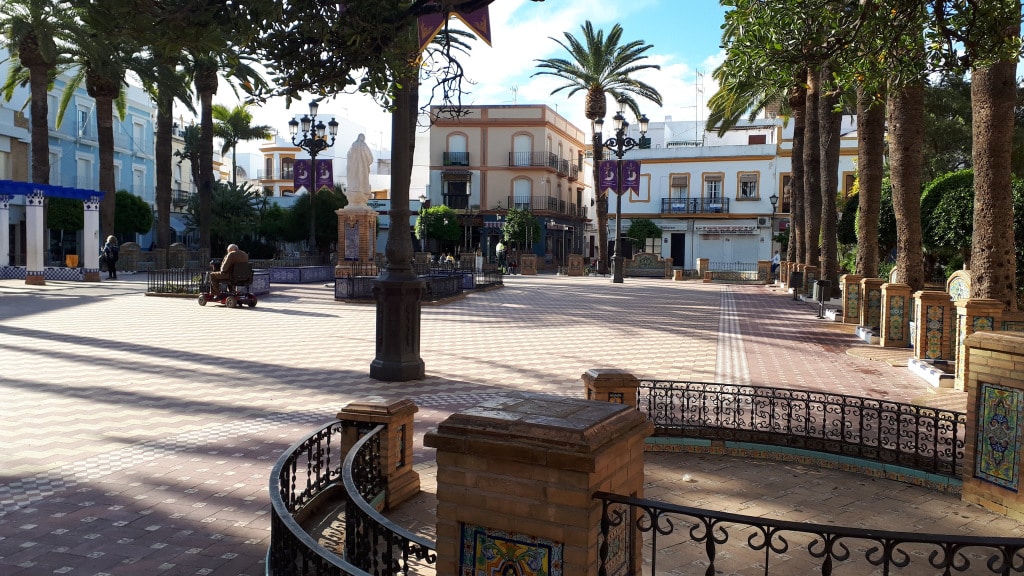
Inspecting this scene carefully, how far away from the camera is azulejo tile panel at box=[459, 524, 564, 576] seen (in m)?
2.71

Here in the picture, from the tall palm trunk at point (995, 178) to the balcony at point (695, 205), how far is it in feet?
140

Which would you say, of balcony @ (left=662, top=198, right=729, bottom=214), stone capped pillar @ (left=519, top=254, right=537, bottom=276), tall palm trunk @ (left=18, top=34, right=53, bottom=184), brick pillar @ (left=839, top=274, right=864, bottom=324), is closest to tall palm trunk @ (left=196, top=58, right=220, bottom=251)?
tall palm trunk @ (left=18, top=34, right=53, bottom=184)

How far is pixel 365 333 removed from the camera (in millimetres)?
14758

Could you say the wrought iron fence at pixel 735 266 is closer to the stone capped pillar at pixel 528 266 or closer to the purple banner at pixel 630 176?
the stone capped pillar at pixel 528 266

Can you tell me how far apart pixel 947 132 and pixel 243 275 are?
25654mm

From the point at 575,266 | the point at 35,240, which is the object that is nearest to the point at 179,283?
the point at 35,240

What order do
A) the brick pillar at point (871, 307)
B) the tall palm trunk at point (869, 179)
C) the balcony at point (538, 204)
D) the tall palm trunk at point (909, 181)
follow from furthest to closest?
1. the balcony at point (538, 204)
2. the tall palm trunk at point (869, 179)
3. the brick pillar at point (871, 307)
4. the tall palm trunk at point (909, 181)

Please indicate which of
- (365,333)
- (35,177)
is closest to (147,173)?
(35,177)

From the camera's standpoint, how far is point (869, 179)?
659 inches

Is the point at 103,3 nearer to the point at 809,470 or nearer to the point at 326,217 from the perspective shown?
the point at 809,470

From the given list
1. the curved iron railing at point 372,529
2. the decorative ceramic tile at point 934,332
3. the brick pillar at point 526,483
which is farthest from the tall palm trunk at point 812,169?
the brick pillar at point 526,483

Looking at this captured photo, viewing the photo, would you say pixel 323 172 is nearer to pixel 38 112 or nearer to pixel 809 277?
pixel 38 112

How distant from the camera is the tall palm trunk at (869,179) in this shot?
54.4ft

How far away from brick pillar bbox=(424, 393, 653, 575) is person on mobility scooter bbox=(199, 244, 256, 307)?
17283 millimetres
